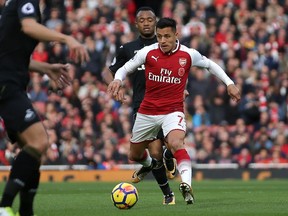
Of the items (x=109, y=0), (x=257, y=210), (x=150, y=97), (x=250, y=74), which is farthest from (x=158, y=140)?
(x=109, y=0)

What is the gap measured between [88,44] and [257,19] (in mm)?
4744

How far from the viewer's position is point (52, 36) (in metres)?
8.69

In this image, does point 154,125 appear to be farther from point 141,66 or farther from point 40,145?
point 40,145

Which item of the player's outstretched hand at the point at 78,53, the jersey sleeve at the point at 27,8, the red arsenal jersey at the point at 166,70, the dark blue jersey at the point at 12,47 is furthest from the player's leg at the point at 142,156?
the player's outstretched hand at the point at 78,53

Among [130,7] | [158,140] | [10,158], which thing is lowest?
[10,158]

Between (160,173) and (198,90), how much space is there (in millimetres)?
11900

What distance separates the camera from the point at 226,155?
76.2 ft

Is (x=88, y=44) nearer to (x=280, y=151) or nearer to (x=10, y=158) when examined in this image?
(x=10, y=158)

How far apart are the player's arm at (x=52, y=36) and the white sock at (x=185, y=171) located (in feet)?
11.5

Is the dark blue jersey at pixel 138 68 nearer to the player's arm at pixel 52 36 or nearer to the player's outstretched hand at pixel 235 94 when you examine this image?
the player's outstretched hand at pixel 235 94

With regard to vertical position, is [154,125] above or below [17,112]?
below

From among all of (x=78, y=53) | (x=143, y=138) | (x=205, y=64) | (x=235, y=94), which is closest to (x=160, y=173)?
(x=143, y=138)

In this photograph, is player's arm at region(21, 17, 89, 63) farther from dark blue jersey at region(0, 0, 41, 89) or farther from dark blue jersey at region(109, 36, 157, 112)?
dark blue jersey at region(109, 36, 157, 112)

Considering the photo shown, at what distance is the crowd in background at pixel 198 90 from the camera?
23469 millimetres
